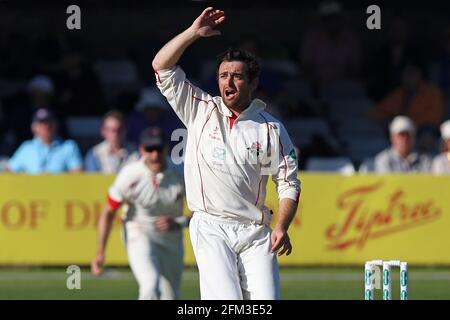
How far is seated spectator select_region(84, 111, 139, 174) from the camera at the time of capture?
19.2 meters

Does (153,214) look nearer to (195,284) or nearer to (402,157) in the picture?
(195,284)

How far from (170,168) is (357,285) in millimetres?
3749

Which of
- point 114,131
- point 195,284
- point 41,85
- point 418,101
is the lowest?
point 195,284

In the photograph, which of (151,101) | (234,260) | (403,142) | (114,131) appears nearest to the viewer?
(234,260)

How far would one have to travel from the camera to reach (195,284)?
58.3ft

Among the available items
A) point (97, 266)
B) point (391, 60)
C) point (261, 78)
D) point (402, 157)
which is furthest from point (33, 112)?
point (97, 266)

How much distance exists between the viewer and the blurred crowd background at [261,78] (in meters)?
20.1

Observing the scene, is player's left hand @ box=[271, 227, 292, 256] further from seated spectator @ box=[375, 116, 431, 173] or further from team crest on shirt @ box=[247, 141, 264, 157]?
seated spectator @ box=[375, 116, 431, 173]

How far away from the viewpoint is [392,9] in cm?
2597

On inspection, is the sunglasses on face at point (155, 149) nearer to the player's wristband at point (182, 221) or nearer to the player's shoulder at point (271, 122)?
the player's wristband at point (182, 221)

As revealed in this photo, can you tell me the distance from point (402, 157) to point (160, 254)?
6229mm

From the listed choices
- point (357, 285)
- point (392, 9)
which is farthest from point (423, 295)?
point (392, 9)

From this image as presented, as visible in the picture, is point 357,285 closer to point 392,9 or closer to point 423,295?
point 423,295

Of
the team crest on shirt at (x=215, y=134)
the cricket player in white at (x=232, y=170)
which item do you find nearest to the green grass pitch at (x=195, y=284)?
the cricket player in white at (x=232, y=170)
